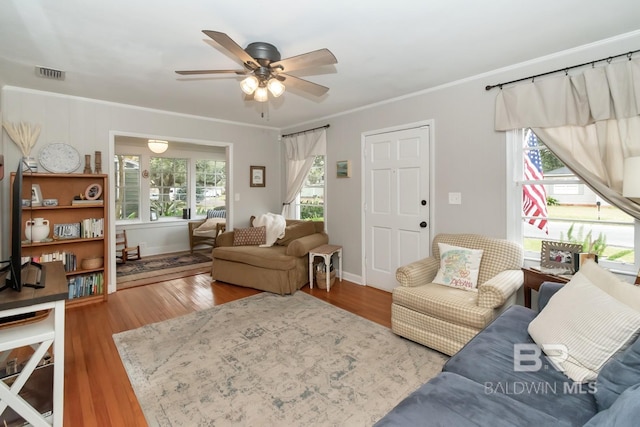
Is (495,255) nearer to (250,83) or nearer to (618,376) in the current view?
(618,376)

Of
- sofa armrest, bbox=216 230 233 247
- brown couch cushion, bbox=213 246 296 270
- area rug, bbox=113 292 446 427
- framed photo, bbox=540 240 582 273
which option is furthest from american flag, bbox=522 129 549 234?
sofa armrest, bbox=216 230 233 247

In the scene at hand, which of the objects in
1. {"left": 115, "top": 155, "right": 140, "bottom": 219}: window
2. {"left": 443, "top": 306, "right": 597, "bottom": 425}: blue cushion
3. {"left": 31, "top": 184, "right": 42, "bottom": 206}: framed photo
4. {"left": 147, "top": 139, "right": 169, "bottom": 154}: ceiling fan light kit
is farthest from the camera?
{"left": 115, "top": 155, "right": 140, "bottom": 219}: window

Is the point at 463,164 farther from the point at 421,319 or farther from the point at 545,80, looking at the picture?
the point at 421,319

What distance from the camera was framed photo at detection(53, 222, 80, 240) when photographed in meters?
3.43

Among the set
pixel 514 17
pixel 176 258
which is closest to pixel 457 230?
pixel 514 17

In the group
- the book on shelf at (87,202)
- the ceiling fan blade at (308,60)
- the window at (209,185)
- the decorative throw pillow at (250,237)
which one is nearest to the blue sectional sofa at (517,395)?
Result: the ceiling fan blade at (308,60)

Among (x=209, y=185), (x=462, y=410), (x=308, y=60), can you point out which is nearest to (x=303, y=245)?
(x=308, y=60)

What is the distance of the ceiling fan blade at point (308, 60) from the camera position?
1.84 meters

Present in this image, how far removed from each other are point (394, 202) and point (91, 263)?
12.1 feet

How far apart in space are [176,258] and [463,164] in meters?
5.18

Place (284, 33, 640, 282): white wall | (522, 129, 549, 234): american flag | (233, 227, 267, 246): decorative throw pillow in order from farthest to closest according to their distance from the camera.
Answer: (233, 227, 267, 246): decorative throw pillow < (522, 129, 549, 234): american flag < (284, 33, 640, 282): white wall

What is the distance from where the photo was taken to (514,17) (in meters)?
1.98

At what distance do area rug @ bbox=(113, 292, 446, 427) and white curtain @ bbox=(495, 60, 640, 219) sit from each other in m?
1.84

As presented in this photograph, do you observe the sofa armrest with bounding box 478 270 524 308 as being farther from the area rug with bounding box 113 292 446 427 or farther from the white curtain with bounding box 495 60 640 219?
the white curtain with bounding box 495 60 640 219
